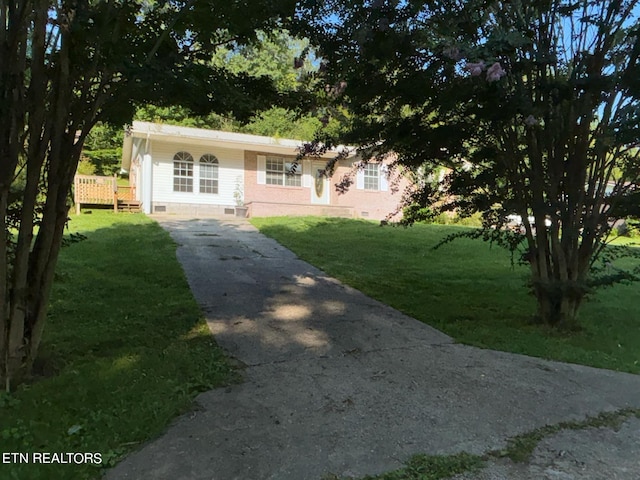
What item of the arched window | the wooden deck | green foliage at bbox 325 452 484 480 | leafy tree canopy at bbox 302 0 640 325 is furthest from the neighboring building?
green foliage at bbox 325 452 484 480

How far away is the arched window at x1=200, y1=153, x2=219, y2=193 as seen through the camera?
18.7m

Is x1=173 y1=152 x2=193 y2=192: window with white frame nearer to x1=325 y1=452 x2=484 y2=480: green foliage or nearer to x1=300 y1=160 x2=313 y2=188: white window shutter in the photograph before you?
x1=300 y1=160 x2=313 y2=188: white window shutter

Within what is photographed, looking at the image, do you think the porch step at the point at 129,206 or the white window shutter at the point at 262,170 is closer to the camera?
the porch step at the point at 129,206

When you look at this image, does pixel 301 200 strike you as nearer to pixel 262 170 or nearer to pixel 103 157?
pixel 262 170

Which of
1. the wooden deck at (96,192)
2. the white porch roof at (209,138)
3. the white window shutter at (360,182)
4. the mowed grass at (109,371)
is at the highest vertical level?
the white porch roof at (209,138)

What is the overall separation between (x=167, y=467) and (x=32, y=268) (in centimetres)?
224

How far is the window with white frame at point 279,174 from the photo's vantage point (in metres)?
19.8

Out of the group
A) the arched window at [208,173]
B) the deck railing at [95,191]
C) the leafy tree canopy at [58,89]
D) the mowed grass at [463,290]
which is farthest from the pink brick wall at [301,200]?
the leafy tree canopy at [58,89]

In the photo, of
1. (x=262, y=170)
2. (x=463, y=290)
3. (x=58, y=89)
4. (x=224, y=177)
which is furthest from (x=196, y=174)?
(x=58, y=89)

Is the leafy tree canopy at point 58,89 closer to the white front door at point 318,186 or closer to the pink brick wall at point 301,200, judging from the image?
the pink brick wall at point 301,200

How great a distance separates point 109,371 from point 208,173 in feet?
49.6

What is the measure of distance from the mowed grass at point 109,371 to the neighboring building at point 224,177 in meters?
10.1

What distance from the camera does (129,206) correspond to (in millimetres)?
18406

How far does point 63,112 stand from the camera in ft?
13.0
